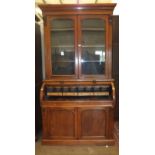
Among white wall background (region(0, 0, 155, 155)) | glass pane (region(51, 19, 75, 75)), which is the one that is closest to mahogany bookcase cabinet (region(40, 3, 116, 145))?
glass pane (region(51, 19, 75, 75))

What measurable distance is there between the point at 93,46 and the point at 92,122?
1.16 m

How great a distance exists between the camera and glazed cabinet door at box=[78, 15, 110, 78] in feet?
10.1

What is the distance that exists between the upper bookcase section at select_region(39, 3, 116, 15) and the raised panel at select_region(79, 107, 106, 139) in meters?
1.45

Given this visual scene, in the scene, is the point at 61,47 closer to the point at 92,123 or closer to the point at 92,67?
→ the point at 92,67

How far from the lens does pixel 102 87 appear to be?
314cm

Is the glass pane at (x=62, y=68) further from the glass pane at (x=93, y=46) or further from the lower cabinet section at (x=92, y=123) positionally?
the lower cabinet section at (x=92, y=123)

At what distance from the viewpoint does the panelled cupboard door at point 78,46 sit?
3084mm

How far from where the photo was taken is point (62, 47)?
3168mm
